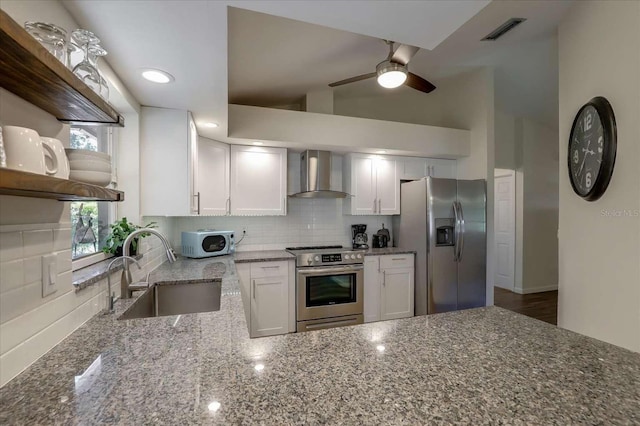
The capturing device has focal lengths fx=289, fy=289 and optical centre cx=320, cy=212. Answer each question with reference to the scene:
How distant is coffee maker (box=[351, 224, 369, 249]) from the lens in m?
3.70

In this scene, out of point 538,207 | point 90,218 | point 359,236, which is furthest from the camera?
point 538,207

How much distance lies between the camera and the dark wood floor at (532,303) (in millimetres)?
4023

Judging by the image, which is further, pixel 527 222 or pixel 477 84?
pixel 527 222

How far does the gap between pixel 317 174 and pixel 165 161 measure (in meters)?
1.63

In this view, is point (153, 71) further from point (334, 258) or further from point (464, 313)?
point (334, 258)

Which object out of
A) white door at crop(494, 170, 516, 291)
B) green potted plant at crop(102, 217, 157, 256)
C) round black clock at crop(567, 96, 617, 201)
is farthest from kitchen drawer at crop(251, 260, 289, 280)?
white door at crop(494, 170, 516, 291)

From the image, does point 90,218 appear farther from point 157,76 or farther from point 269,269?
point 269,269

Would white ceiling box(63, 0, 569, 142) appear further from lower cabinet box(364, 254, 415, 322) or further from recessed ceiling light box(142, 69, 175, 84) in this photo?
lower cabinet box(364, 254, 415, 322)

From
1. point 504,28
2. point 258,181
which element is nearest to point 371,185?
point 258,181

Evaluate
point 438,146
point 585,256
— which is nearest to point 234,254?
point 438,146

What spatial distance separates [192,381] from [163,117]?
213 cm

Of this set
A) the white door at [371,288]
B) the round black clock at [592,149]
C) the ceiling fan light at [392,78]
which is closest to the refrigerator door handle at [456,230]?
the white door at [371,288]

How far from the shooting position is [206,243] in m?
2.90

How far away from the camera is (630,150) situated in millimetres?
1684
